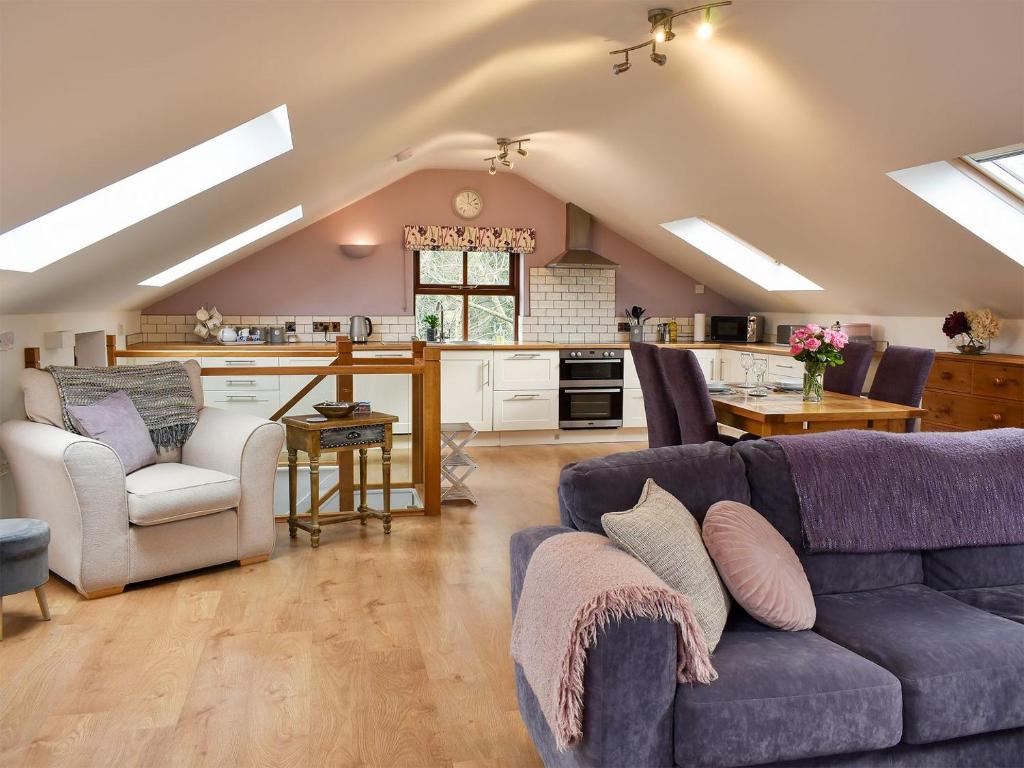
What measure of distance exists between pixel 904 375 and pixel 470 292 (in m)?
4.58

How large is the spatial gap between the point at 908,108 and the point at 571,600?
3.24m

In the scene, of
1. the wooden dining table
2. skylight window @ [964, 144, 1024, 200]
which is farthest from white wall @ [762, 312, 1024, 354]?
the wooden dining table

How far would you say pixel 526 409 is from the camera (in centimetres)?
777

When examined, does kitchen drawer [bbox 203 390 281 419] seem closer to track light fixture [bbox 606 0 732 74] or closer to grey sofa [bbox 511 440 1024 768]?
track light fixture [bbox 606 0 732 74]

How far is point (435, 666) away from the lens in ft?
10.2

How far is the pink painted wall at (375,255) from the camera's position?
309 inches

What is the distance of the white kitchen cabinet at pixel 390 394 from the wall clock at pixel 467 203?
3294mm

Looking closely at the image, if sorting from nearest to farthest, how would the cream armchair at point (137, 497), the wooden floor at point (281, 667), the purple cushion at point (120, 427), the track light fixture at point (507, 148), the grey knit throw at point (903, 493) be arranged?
1. the wooden floor at point (281, 667)
2. the grey knit throw at point (903, 493)
3. the cream armchair at point (137, 497)
4. the purple cushion at point (120, 427)
5. the track light fixture at point (507, 148)

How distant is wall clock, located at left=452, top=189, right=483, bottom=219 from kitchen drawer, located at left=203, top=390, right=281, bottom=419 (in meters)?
3.66

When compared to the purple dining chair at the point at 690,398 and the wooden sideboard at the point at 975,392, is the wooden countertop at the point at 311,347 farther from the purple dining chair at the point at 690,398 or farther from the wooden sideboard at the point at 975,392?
the purple dining chair at the point at 690,398

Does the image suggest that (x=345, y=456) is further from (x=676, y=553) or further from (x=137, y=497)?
(x=676, y=553)

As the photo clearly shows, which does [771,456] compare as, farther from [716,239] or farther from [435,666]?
[716,239]

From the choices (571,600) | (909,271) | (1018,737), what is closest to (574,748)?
(571,600)

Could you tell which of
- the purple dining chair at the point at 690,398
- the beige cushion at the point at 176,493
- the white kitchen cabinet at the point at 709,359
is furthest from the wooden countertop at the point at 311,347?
the purple dining chair at the point at 690,398
